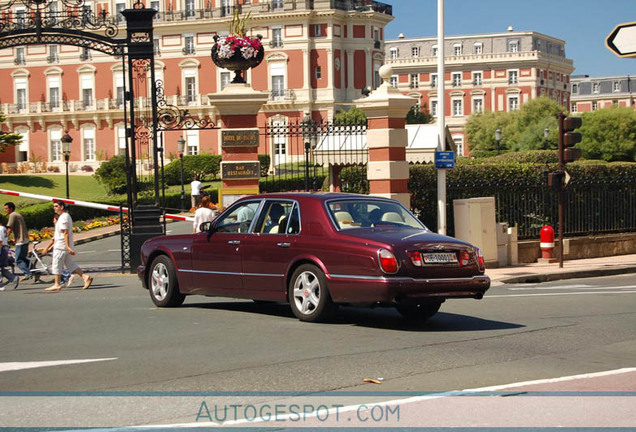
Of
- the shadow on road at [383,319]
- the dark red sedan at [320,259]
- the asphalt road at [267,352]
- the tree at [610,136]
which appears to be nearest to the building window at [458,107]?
the tree at [610,136]

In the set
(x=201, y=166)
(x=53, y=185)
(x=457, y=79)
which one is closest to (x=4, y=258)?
(x=201, y=166)

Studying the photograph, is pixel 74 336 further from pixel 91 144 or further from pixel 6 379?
pixel 91 144

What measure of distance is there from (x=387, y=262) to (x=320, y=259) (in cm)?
98

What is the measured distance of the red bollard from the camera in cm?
2378

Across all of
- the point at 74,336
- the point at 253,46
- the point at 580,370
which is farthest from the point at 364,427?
the point at 253,46

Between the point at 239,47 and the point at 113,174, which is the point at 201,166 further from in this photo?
the point at 239,47

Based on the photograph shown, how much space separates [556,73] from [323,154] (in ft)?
344

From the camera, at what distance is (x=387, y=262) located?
11.6 m

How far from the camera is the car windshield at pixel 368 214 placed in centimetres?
1270

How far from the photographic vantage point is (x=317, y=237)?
12.4 metres

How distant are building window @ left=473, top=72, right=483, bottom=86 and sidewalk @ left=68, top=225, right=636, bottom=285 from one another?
304 ft

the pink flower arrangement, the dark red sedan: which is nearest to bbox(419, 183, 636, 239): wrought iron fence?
the pink flower arrangement

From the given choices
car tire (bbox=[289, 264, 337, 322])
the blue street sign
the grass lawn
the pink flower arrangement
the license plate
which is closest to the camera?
the license plate

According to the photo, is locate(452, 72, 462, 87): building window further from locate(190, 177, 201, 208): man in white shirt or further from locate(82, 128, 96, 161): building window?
locate(190, 177, 201, 208): man in white shirt
